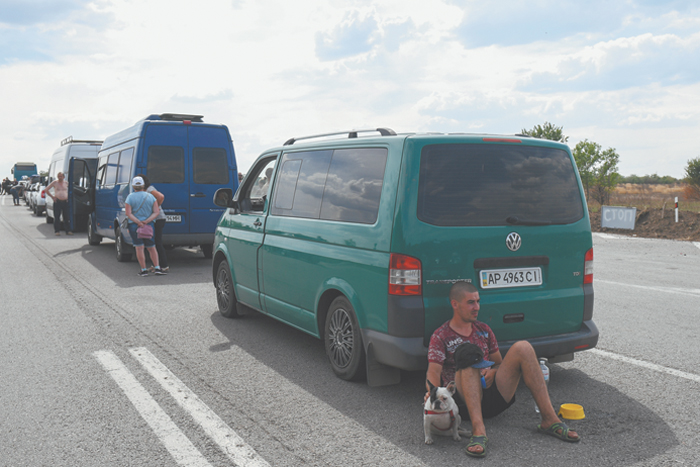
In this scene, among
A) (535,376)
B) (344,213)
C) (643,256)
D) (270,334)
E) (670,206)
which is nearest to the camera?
(535,376)

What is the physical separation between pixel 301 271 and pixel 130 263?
8161 millimetres

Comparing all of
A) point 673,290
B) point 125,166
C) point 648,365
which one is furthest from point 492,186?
point 125,166

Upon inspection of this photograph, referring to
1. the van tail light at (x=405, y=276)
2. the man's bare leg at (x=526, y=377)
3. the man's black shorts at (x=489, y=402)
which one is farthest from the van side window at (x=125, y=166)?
the man's bare leg at (x=526, y=377)

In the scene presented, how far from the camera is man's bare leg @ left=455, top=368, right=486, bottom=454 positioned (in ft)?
11.9

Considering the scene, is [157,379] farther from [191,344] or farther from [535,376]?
[535,376]

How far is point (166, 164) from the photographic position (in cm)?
1173

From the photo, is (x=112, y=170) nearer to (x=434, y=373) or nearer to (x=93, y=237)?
(x=93, y=237)

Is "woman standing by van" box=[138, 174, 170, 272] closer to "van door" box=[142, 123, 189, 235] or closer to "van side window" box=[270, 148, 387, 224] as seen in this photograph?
"van door" box=[142, 123, 189, 235]

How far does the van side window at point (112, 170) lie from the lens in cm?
1307

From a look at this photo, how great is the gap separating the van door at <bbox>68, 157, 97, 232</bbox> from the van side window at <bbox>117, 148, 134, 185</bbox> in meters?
2.71

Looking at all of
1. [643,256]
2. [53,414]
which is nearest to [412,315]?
[53,414]

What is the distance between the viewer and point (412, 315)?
13.5ft

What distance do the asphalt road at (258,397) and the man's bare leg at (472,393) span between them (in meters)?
0.16

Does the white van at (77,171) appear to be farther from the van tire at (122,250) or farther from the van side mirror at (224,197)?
the van side mirror at (224,197)
